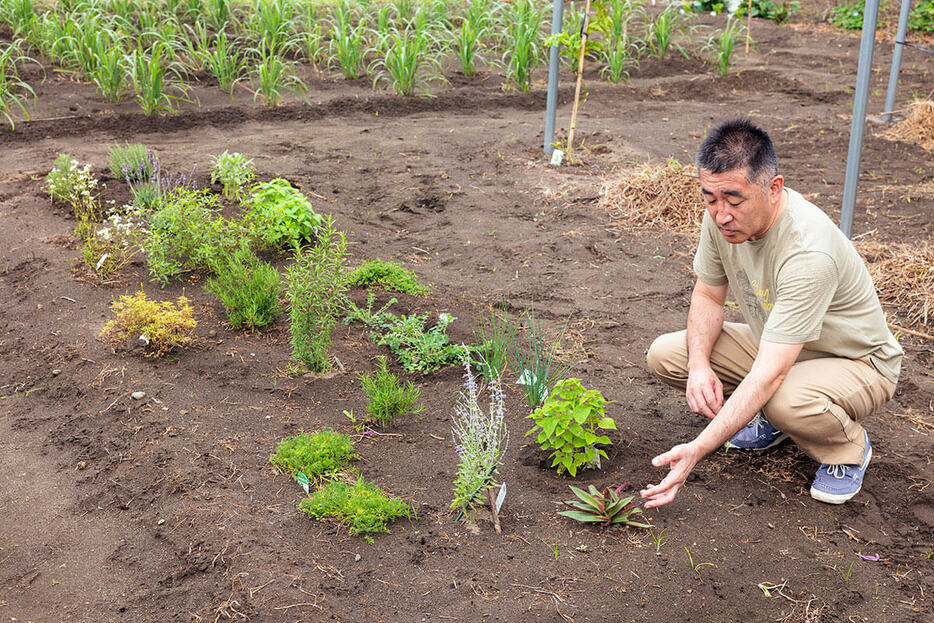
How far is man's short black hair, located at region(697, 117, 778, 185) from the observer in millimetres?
2689

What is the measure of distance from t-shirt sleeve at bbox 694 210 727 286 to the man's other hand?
14.4 inches

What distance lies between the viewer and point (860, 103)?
14.6ft

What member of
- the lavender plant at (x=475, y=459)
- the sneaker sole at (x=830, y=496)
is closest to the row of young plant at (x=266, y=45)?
the sneaker sole at (x=830, y=496)

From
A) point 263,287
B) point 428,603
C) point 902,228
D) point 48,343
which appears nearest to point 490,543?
point 428,603

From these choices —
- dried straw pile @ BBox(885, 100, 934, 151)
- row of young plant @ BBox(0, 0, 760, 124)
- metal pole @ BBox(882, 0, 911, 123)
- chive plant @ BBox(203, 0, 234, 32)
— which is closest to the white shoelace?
metal pole @ BBox(882, 0, 911, 123)

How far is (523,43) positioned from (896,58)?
10.8 feet

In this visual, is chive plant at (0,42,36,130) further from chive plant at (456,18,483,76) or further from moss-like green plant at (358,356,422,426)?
moss-like green plant at (358,356,422,426)

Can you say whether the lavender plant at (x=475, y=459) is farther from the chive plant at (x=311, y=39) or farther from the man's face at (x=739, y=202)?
the chive plant at (x=311, y=39)

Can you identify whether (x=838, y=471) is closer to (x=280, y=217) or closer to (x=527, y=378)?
(x=527, y=378)

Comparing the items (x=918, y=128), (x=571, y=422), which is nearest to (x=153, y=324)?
(x=571, y=422)

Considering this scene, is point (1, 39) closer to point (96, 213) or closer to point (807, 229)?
point (96, 213)

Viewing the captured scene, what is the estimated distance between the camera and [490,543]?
2.84 meters

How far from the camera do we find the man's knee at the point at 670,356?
3.41m

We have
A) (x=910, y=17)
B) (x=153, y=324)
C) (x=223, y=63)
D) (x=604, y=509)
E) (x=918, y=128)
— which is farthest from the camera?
(x=910, y=17)
